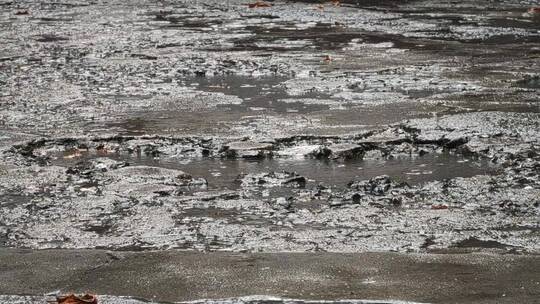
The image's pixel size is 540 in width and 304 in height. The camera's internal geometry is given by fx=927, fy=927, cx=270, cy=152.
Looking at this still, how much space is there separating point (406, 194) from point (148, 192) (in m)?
1.81

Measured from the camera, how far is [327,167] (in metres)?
7.19

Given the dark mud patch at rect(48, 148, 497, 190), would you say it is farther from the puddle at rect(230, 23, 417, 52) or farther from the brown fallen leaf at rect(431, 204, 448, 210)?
the puddle at rect(230, 23, 417, 52)

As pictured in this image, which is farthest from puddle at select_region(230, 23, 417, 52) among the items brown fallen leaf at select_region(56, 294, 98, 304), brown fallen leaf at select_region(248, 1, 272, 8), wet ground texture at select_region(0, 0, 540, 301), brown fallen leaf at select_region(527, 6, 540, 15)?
brown fallen leaf at select_region(56, 294, 98, 304)

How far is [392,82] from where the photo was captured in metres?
10.7

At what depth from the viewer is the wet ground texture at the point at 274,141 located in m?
5.73

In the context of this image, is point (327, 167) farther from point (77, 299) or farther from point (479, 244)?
point (77, 299)

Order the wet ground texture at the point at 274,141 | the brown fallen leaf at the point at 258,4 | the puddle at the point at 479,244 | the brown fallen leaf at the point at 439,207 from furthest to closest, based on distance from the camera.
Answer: the brown fallen leaf at the point at 258,4, the brown fallen leaf at the point at 439,207, the wet ground texture at the point at 274,141, the puddle at the point at 479,244

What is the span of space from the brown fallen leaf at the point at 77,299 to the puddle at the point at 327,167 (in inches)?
86.7

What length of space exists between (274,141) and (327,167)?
946 mm

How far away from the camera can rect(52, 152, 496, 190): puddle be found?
686cm

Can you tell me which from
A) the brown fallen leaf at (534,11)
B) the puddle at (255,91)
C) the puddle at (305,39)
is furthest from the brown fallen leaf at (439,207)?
the brown fallen leaf at (534,11)

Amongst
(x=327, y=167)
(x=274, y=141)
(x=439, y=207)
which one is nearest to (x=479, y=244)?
(x=439, y=207)

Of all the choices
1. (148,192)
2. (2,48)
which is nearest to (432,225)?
(148,192)

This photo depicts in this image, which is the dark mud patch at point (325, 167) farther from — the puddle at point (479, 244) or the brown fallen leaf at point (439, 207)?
the puddle at point (479, 244)
